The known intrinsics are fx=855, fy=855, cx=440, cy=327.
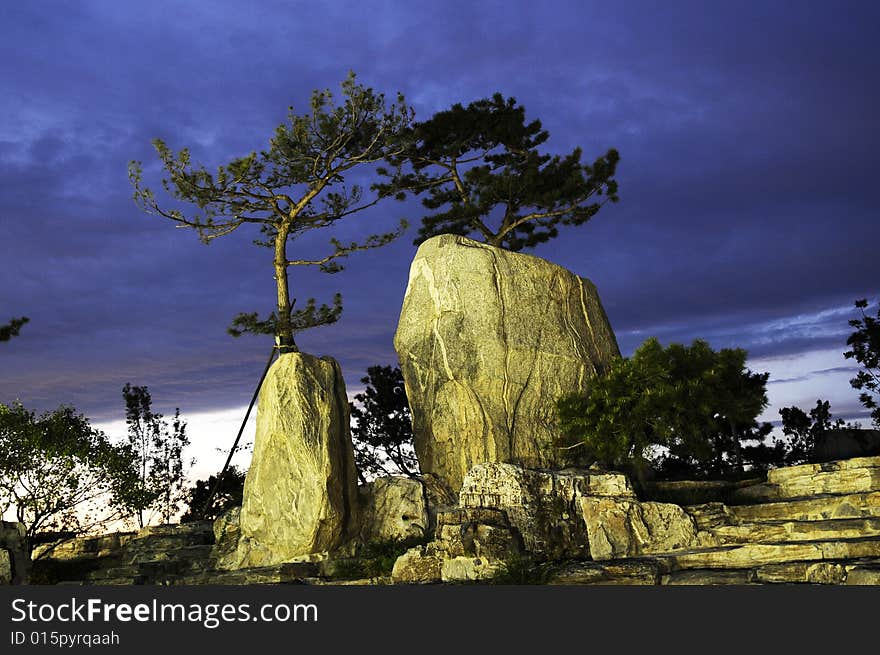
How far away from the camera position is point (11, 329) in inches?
826

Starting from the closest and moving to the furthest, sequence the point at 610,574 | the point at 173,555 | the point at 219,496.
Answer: the point at 610,574
the point at 173,555
the point at 219,496

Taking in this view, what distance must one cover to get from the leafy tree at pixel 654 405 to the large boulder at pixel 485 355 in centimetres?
111

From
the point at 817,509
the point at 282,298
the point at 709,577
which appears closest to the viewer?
the point at 709,577

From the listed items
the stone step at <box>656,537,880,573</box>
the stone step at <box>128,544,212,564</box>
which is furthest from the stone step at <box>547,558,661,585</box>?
the stone step at <box>128,544,212,564</box>

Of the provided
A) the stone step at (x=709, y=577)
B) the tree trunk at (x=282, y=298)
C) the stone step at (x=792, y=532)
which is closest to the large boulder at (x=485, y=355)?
the tree trunk at (x=282, y=298)

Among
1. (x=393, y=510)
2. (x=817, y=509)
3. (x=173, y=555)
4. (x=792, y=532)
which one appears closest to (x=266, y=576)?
(x=393, y=510)

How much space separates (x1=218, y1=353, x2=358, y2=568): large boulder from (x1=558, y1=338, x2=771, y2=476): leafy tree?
17.7ft

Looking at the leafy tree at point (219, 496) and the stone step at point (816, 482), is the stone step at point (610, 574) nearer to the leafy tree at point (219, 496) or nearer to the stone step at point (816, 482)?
the stone step at point (816, 482)

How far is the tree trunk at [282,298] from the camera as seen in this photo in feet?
73.9

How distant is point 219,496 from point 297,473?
9.64 metres

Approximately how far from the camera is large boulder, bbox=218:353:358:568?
18.2 metres

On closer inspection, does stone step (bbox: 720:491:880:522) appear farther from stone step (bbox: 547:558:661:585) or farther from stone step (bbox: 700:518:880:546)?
stone step (bbox: 547:558:661:585)

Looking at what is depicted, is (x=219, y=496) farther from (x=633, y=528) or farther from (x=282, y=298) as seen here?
(x=633, y=528)

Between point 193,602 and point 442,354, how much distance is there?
11848 millimetres
